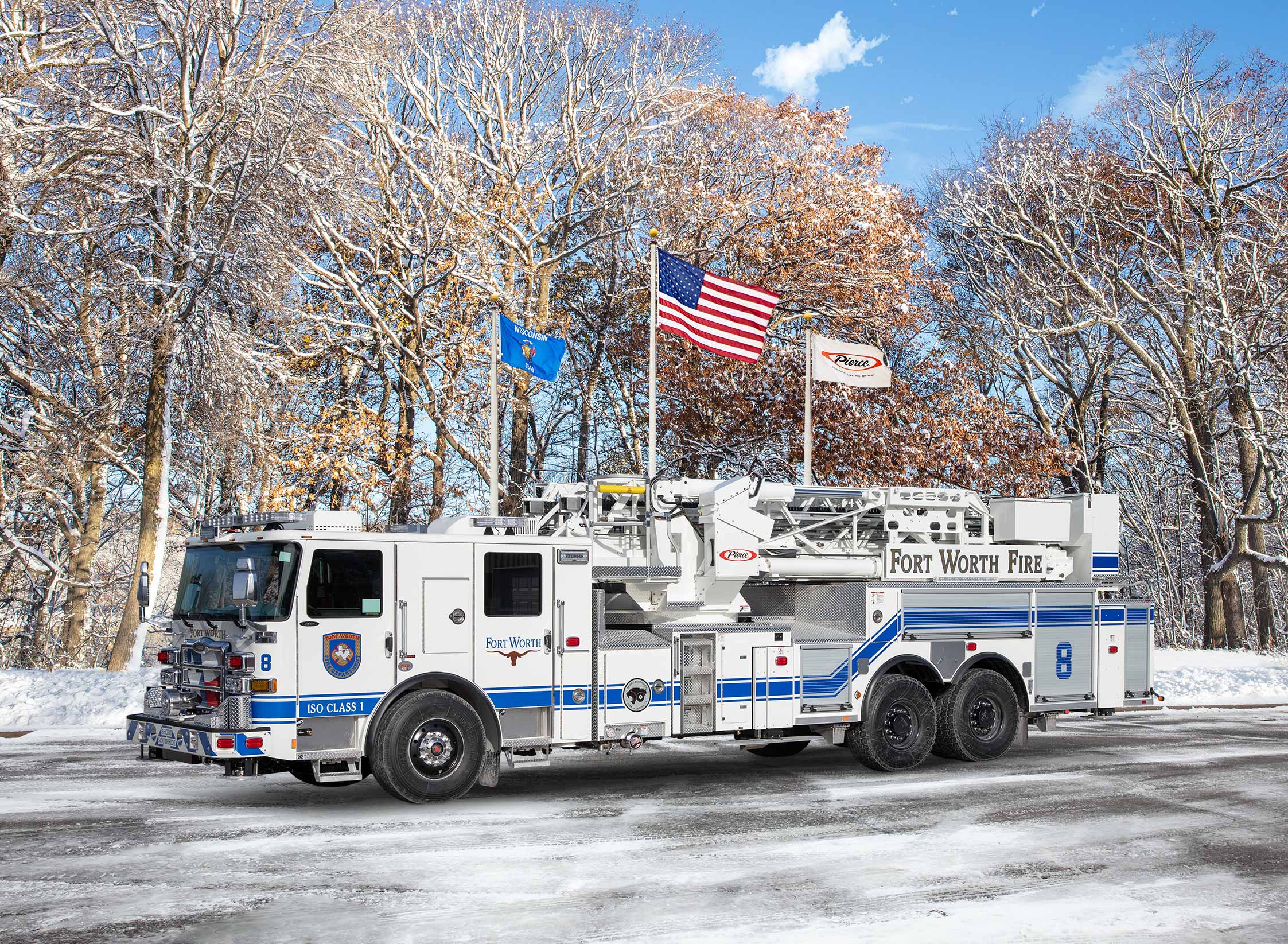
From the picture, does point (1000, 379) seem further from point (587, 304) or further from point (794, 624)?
point (794, 624)

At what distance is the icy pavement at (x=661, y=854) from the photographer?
7168 mm

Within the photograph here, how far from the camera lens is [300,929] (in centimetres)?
703

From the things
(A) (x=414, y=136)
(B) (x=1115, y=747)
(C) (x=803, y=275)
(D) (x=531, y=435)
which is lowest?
(B) (x=1115, y=747)

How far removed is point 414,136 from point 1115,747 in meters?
20.9

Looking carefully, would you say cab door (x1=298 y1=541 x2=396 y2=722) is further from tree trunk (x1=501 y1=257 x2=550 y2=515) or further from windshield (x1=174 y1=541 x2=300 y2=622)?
tree trunk (x1=501 y1=257 x2=550 y2=515)

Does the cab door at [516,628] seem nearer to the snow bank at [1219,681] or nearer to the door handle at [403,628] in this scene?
the door handle at [403,628]

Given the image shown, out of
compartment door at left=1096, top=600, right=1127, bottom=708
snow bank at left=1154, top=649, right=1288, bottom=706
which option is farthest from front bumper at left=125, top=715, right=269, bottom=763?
snow bank at left=1154, top=649, right=1288, bottom=706

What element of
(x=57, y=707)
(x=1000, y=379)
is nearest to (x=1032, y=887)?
(x=57, y=707)

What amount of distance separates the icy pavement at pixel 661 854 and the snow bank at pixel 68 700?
323 centimetres

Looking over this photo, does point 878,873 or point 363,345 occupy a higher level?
point 363,345

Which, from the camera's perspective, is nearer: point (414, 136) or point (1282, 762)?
point (1282, 762)

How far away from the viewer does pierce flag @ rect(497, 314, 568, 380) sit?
64.4 ft

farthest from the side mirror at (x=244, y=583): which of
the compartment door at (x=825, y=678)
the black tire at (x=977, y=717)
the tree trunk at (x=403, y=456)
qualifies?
the tree trunk at (x=403, y=456)

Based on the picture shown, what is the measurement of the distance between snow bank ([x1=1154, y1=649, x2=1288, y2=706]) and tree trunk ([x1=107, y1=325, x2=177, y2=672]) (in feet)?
56.6
